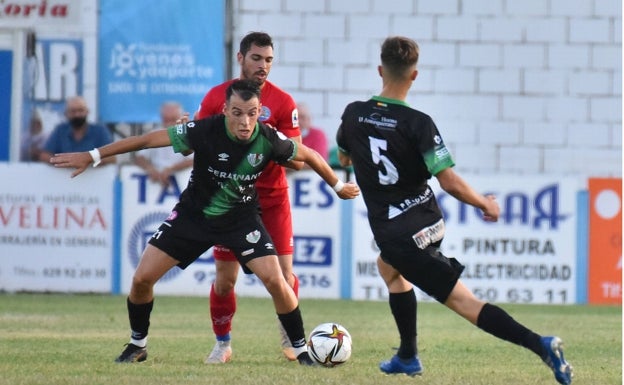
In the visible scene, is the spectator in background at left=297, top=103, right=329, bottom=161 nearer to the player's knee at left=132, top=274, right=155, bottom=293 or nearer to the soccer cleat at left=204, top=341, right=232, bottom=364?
the soccer cleat at left=204, top=341, right=232, bottom=364

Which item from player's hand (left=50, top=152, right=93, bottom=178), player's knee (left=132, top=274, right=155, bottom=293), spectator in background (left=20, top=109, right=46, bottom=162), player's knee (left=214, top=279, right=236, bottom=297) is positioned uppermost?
player's hand (left=50, top=152, right=93, bottom=178)

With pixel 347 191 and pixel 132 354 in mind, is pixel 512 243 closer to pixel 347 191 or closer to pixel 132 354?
pixel 347 191

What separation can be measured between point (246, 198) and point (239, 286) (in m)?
7.52

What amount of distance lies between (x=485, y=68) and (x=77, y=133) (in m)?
5.15

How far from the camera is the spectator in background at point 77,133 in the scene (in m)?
17.4

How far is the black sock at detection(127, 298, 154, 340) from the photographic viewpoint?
368 inches

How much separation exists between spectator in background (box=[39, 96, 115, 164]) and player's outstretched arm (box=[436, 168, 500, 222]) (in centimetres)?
970

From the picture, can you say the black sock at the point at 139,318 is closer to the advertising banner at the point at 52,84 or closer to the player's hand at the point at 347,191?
the player's hand at the point at 347,191

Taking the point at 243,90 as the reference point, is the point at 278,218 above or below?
below

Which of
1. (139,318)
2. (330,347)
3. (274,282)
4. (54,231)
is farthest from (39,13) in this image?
(330,347)

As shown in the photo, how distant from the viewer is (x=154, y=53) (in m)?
18.7

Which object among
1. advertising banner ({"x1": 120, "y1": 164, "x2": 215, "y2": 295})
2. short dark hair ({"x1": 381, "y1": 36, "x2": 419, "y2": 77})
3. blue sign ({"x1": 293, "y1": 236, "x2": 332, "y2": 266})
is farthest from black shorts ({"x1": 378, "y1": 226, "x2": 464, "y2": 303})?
advertising banner ({"x1": 120, "y1": 164, "x2": 215, "y2": 295})

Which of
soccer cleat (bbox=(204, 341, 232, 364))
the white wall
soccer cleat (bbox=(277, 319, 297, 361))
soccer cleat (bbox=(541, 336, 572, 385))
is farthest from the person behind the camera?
the white wall

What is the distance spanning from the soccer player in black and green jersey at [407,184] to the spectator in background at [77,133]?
925cm
